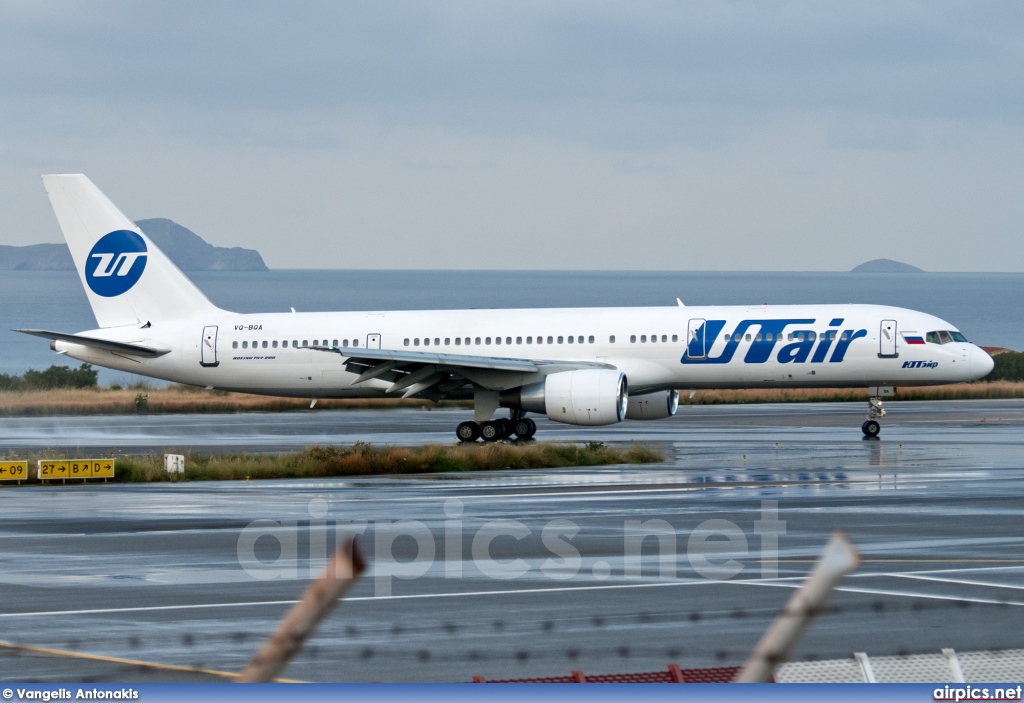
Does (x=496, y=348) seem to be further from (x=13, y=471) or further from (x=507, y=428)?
(x=13, y=471)

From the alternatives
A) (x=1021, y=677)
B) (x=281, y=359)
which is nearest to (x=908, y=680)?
(x=1021, y=677)

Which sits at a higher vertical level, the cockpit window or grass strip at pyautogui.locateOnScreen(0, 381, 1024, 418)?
grass strip at pyautogui.locateOnScreen(0, 381, 1024, 418)

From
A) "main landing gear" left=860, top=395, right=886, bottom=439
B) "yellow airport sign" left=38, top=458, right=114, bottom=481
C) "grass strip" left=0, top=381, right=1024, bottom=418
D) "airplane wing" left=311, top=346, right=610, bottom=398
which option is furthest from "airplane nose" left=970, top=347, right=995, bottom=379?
"yellow airport sign" left=38, top=458, right=114, bottom=481

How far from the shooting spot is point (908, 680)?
8445 millimetres

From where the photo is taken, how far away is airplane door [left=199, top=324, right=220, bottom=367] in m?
43.4

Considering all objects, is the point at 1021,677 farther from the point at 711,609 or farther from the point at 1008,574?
the point at 1008,574

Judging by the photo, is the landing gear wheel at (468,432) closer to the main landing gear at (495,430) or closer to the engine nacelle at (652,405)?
the main landing gear at (495,430)

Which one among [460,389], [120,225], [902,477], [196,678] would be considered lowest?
[196,678]

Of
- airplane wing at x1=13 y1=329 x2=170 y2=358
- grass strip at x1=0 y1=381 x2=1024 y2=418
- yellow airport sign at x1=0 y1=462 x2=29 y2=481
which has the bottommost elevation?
yellow airport sign at x1=0 y1=462 x2=29 y2=481

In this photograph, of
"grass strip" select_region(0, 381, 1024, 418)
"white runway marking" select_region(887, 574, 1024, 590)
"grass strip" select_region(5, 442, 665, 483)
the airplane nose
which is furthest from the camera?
"grass strip" select_region(0, 381, 1024, 418)

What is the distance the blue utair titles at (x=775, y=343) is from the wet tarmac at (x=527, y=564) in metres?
5.51

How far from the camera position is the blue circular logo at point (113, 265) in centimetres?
4447

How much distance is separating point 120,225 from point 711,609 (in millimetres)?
34818

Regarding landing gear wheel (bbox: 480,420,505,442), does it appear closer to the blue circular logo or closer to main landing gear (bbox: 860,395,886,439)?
main landing gear (bbox: 860,395,886,439)
